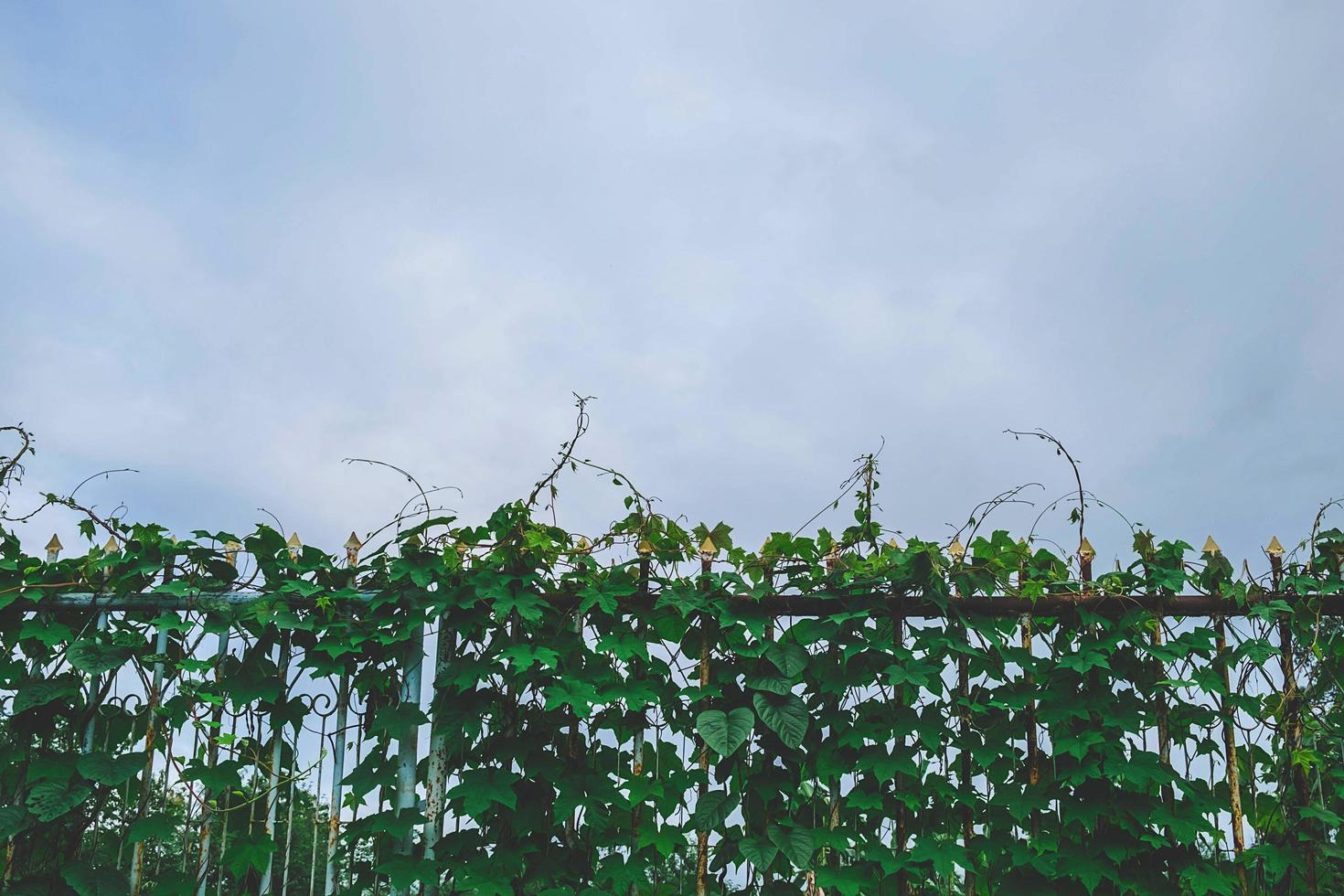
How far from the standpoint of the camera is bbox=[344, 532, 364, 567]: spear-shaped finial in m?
4.07

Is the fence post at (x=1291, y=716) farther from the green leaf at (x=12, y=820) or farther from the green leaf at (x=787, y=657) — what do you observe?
the green leaf at (x=12, y=820)

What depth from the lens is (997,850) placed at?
145 inches

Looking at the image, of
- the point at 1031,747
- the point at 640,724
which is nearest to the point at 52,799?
the point at 640,724

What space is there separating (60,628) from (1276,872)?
464 cm

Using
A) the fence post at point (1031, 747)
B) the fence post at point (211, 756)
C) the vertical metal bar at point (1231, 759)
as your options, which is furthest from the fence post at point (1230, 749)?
the fence post at point (211, 756)

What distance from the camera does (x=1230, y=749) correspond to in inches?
150

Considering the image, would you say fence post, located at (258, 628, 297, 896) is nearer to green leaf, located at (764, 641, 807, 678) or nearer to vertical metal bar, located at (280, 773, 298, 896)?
vertical metal bar, located at (280, 773, 298, 896)

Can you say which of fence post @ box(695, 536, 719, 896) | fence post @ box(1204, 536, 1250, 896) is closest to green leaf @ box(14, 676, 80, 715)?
fence post @ box(695, 536, 719, 896)

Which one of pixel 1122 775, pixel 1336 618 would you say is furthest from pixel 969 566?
pixel 1336 618

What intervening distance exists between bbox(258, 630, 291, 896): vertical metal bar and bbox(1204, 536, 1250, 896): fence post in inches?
138

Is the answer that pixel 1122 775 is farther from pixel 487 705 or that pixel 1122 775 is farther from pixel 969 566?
pixel 487 705

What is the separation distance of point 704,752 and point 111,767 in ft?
7.35

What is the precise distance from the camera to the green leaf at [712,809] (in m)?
3.70

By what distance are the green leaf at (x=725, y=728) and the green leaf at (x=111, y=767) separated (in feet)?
6.99
